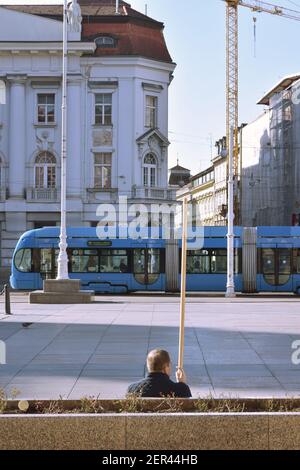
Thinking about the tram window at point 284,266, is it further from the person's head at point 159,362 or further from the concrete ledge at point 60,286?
the person's head at point 159,362

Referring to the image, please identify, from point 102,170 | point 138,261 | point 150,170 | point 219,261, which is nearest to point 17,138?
point 102,170

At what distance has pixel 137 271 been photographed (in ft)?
144

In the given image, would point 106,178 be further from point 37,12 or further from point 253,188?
point 253,188

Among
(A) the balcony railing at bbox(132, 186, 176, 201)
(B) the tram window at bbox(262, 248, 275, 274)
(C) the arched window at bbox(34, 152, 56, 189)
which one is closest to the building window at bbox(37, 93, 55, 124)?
(C) the arched window at bbox(34, 152, 56, 189)

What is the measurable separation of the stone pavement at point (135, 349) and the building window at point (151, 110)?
30.4 metres

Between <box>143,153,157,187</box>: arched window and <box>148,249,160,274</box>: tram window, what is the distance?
15.8 meters

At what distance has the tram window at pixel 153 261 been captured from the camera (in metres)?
44.0

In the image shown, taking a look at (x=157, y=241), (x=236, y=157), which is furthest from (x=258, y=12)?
(x=157, y=241)

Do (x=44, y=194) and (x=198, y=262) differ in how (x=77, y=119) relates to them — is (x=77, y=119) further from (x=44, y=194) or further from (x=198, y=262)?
(x=198, y=262)

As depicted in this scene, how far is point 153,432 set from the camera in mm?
8117

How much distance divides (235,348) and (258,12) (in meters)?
73.2

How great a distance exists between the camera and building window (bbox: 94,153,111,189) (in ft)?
193

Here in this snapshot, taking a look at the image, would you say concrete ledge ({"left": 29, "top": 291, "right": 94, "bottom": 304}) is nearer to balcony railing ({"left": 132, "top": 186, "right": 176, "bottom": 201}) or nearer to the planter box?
balcony railing ({"left": 132, "top": 186, "right": 176, "bottom": 201})

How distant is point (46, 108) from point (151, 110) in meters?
6.75
